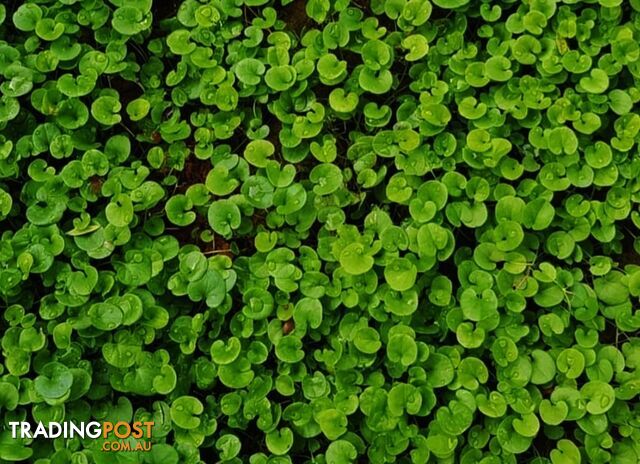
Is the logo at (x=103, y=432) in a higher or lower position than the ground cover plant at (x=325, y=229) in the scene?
lower

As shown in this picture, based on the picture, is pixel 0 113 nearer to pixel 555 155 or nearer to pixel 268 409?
pixel 268 409

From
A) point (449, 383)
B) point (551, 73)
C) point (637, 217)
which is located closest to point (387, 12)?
point (551, 73)

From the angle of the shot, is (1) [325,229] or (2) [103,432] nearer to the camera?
(2) [103,432]

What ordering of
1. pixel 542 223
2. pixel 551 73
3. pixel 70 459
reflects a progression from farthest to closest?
pixel 551 73
pixel 542 223
pixel 70 459

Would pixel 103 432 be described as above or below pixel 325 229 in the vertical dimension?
below
